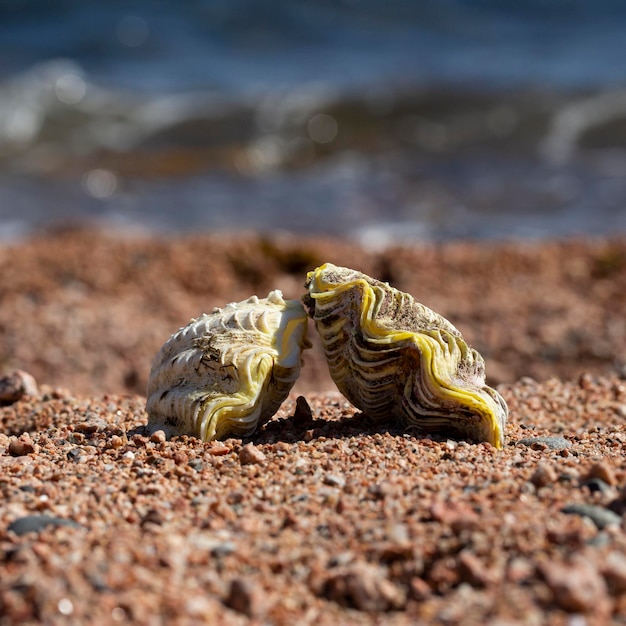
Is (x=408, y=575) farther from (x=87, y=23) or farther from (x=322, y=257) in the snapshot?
(x=87, y=23)

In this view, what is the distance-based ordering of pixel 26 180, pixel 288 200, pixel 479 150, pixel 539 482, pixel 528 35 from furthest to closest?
pixel 528 35 < pixel 479 150 < pixel 26 180 < pixel 288 200 < pixel 539 482

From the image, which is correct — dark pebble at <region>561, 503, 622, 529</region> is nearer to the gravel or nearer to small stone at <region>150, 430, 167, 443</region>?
the gravel

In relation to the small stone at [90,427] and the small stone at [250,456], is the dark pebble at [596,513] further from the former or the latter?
the small stone at [90,427]

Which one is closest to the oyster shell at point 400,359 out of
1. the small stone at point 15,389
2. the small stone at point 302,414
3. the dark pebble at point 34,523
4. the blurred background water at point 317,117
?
the small stone at point 302,414

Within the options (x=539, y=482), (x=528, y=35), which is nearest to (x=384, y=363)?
(x=539, y=482)

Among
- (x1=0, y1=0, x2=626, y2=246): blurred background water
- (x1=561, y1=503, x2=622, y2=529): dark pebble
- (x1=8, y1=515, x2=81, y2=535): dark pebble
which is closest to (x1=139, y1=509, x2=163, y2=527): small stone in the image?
(x1=8, y1=515, x2=81, y2=535): dark pebble
